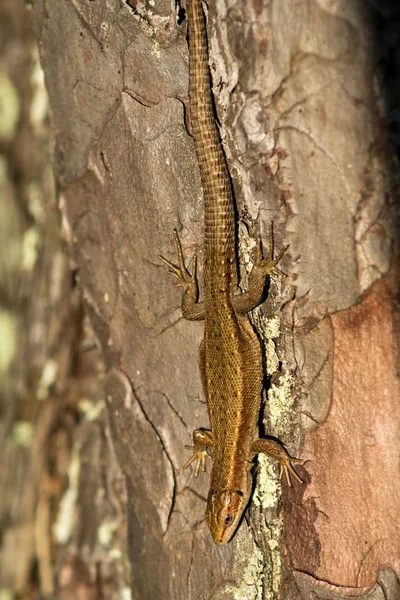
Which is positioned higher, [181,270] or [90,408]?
[181,270]

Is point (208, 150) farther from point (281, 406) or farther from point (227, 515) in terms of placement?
point (227, 515)

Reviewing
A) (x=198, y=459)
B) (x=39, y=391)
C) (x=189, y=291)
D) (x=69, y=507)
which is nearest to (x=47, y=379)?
(x=39, y=391)

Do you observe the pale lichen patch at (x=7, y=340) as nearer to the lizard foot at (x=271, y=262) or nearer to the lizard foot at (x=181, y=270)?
the lizard foot at (x=181, y=270)

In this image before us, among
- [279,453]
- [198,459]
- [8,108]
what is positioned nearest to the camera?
[279,453]

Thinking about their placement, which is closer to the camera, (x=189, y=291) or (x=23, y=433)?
(x=189, y=291)

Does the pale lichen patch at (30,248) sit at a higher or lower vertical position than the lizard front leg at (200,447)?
higher

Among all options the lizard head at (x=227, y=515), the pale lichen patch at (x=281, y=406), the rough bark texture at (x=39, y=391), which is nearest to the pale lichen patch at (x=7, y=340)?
the rough bark texture at (x=39, y=391)

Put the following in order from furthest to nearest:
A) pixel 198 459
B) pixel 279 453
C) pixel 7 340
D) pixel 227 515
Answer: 1. pixel 7 340
2. pixel 198 459
3. pixel 227 515
4. pixel 279 453
